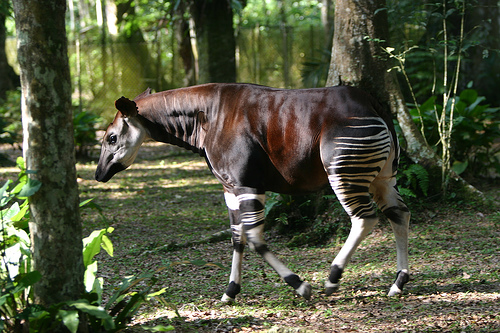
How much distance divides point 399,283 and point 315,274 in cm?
83

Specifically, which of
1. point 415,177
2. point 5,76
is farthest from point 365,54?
point 5,76

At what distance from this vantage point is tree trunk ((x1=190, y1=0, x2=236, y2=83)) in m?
11.0

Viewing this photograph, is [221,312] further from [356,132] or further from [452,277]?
[452,277]

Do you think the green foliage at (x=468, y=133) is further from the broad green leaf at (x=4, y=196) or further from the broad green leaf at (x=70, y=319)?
the broad green leaf at (x=70, y=319)

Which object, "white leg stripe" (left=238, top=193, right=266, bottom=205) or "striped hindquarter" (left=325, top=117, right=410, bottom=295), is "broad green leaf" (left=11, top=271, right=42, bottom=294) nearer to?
"white leg stripe" (left=238, top=193, right=266, bottom=205)

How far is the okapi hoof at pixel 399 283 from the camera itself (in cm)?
386

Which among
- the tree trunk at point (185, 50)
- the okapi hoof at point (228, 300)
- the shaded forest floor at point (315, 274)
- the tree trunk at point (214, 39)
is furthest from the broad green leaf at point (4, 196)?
the tree trunk at point (185, 50)

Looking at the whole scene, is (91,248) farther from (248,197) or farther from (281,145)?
(281,145)

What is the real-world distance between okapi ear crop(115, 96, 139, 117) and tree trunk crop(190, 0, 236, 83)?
7.09 m

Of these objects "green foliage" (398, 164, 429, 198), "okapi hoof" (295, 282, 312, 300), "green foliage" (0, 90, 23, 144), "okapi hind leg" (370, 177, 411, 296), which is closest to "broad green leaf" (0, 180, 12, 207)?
"okapi hoof" (295, 282, 312, 300)

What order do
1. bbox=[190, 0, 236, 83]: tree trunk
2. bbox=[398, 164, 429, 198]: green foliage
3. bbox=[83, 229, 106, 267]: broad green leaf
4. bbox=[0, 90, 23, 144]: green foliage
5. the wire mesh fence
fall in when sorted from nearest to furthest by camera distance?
bbox=[83, 229, 106, 267]: broad green leaf < bbox=[398, 164, 429, 198]: green foliage < bbox=[190, 0, 236, 83]: tree trunk < bbox=[0, 90, 23, 144]: green foliage < the wire mesh fence

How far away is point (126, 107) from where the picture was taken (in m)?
4.10

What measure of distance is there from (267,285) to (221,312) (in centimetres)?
69

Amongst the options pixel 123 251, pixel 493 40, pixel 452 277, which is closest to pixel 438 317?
pixel 452 277
